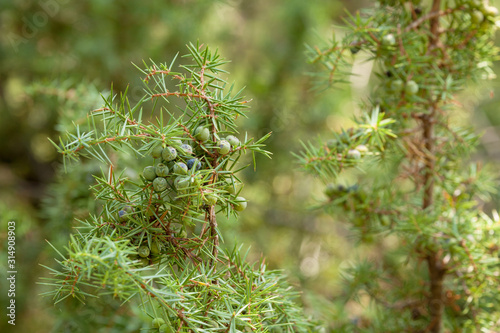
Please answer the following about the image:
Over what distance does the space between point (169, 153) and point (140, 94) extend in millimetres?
933

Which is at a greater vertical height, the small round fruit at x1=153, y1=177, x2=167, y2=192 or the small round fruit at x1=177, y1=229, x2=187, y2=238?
the small round fruit at x1=153, y1=177, x2=167, y2=192

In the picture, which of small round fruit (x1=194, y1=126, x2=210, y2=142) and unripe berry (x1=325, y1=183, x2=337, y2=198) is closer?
small round fruit (x1=194, y1=126, x2=210, y2=142)

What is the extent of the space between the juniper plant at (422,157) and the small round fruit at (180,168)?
24cm

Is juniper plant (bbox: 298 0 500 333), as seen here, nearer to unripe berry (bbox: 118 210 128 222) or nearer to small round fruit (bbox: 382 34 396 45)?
small round fruit (bbox: 382 34 396 45)

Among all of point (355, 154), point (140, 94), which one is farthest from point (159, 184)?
point (140, 94)

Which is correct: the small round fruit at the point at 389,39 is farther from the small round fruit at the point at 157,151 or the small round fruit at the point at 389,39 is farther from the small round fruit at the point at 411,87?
the small round fruit at the point at 157,151

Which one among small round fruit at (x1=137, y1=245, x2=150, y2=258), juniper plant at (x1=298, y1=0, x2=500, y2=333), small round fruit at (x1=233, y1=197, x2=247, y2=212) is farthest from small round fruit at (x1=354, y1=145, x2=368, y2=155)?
small round fruit at (x1=137, y1=245, x2=150, y2=258)

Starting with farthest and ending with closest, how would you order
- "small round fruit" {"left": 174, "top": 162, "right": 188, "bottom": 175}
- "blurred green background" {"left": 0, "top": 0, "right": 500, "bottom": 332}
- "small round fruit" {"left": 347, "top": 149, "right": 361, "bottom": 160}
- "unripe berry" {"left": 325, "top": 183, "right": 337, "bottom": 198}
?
"blurred green background" {"left": 0, "top": 0, "right": 500, "bottom": 332} < "unripe berry" {"left": 325, "top": 183, "right": 337, "bottom": 198} < "small round fruit" {"left": 347, "top": 149, "right": 361, "bottom": 160} < "small round fruit" {"left": 174, "top": 162, "right": 188, "bottom": 175}

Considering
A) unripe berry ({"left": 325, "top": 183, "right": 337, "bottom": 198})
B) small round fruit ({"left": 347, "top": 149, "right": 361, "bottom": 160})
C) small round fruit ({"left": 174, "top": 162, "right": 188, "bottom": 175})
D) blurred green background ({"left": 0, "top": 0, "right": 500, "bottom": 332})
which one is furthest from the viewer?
blurred green background ({"left": 0, "top": 0, "right": 500, "bottom": 332})

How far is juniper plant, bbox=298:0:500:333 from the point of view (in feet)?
2.10

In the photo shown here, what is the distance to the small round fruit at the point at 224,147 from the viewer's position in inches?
17.4

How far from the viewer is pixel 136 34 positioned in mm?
1368

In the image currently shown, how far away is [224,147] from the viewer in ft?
1.45

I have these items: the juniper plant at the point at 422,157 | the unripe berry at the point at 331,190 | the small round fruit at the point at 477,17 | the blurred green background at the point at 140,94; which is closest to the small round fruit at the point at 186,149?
the juniper plant at the point at 422,157
